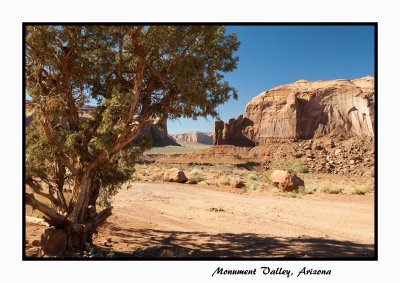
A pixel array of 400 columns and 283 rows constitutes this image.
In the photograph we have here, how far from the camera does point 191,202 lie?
15086 millimetres

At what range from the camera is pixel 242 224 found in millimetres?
10727

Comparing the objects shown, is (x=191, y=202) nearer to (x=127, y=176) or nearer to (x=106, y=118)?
(x=127, y=176)

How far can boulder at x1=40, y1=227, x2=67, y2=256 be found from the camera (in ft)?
19.6

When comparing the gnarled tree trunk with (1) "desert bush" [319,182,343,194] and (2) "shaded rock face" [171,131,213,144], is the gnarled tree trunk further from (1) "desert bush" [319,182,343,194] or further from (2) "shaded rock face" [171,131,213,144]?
(2) "shaded rock face" [171,131,213,144]

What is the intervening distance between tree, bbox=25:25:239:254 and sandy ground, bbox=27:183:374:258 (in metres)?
1.61

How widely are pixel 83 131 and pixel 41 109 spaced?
0.94 m

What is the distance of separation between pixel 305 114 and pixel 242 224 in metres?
67.3

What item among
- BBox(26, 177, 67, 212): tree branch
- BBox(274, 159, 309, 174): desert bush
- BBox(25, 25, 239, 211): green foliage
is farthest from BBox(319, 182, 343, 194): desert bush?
BBox(274, 159, 309, 174): desert bush

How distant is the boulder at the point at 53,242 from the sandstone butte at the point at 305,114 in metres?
66.2

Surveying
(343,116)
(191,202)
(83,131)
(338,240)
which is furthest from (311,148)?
(83,131)

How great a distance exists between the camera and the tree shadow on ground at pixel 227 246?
6.78m

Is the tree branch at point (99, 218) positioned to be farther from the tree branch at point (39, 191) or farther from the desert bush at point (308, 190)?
the desert bush at point (308, 190)

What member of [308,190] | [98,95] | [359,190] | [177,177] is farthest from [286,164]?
[98,95]

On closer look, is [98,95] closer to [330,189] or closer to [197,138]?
[330,189]
